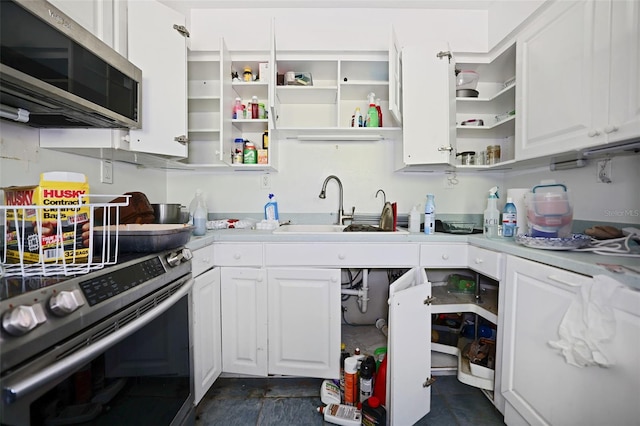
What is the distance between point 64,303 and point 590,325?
1.45 meters

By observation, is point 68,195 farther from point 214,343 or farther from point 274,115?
point 274,115

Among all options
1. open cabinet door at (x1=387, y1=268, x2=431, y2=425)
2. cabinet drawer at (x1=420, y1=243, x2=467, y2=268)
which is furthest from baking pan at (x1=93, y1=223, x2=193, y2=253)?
cabinet drawer at (x1=420, y1=243, x2=467, y2=268)

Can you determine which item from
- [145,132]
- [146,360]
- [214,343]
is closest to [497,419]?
[214,343]

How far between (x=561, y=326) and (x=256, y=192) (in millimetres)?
1883

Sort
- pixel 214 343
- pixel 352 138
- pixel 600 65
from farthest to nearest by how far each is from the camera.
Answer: pixel 352 138 < pixel 214 343 < pixel 600 65

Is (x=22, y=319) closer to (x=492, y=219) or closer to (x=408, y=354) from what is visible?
(x=408, y=354)

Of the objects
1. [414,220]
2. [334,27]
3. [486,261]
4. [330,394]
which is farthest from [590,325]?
[334,27]

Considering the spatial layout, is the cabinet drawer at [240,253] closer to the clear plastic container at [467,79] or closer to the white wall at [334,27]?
the white wall at [334,27]

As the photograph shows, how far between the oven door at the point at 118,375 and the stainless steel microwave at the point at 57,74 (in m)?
0.71

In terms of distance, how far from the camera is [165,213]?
1.39 metres

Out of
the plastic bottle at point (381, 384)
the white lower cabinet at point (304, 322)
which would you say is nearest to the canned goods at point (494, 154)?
the white lower cabinet at point (304, 322)

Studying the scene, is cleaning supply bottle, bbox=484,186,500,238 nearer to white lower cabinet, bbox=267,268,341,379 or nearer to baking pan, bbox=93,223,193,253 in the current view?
white lower cabinet, bbox=267,268,341,379

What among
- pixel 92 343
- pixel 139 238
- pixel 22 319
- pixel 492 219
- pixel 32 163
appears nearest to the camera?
pixel 22 319

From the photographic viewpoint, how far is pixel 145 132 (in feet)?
4.52
